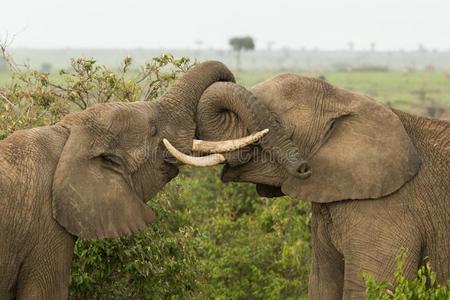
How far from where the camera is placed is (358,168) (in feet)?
24.9

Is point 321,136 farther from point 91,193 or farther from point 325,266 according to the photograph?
point 91,193

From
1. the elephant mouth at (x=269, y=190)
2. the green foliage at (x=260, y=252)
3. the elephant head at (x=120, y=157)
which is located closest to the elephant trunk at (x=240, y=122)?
the elephant head at (x=120, y=157)

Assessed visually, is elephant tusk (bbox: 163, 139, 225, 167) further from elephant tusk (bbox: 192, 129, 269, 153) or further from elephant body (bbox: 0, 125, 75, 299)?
elephant body (bbox: 0, 125, 75, 299)

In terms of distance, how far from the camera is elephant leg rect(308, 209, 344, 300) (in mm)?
8062

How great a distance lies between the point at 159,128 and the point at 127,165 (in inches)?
13.8

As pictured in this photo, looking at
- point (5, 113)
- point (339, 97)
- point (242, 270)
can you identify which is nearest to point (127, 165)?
point (339, 97)

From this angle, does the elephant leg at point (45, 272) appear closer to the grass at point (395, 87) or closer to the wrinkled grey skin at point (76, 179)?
the wrinkled grey skin at point (76, 179)

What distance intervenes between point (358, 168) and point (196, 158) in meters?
1.14

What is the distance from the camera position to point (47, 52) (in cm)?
18712

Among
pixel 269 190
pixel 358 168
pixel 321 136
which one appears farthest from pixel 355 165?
pixel 269 190

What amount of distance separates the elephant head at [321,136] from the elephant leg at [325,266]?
0.49 metres

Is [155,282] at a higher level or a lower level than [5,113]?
lower

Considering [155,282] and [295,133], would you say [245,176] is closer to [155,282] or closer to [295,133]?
[295,133]

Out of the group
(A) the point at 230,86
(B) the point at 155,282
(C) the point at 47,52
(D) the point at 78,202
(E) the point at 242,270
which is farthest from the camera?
(C) the point at 47,52
